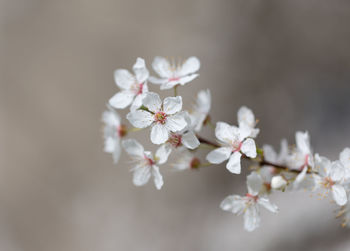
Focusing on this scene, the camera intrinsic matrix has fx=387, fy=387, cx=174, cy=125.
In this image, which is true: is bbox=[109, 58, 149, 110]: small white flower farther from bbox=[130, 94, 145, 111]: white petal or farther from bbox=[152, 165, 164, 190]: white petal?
bbox=[152, 165, 164, 190]: white petal

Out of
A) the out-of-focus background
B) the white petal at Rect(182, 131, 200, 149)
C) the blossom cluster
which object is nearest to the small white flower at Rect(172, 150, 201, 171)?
the blossom cluster

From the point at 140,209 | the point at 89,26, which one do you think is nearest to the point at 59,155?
the point at 140,209

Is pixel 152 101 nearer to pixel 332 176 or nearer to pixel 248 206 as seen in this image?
pixel 248 206

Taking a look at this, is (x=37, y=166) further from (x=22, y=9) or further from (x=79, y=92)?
(x=22, y=9)

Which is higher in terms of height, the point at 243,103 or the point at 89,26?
the point at 89,26

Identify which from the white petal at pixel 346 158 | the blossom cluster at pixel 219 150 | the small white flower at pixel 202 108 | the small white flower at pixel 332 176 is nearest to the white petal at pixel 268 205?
the blossom cluster at pixel 219 150

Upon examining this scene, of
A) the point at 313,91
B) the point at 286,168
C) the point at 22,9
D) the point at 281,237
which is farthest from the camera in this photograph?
the point at 22,9

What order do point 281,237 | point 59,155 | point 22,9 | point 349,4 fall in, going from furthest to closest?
point 22,9, point 59,155, point 349,4, point 281,237

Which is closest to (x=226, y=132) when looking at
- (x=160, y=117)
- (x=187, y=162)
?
(x=160, y=117)
